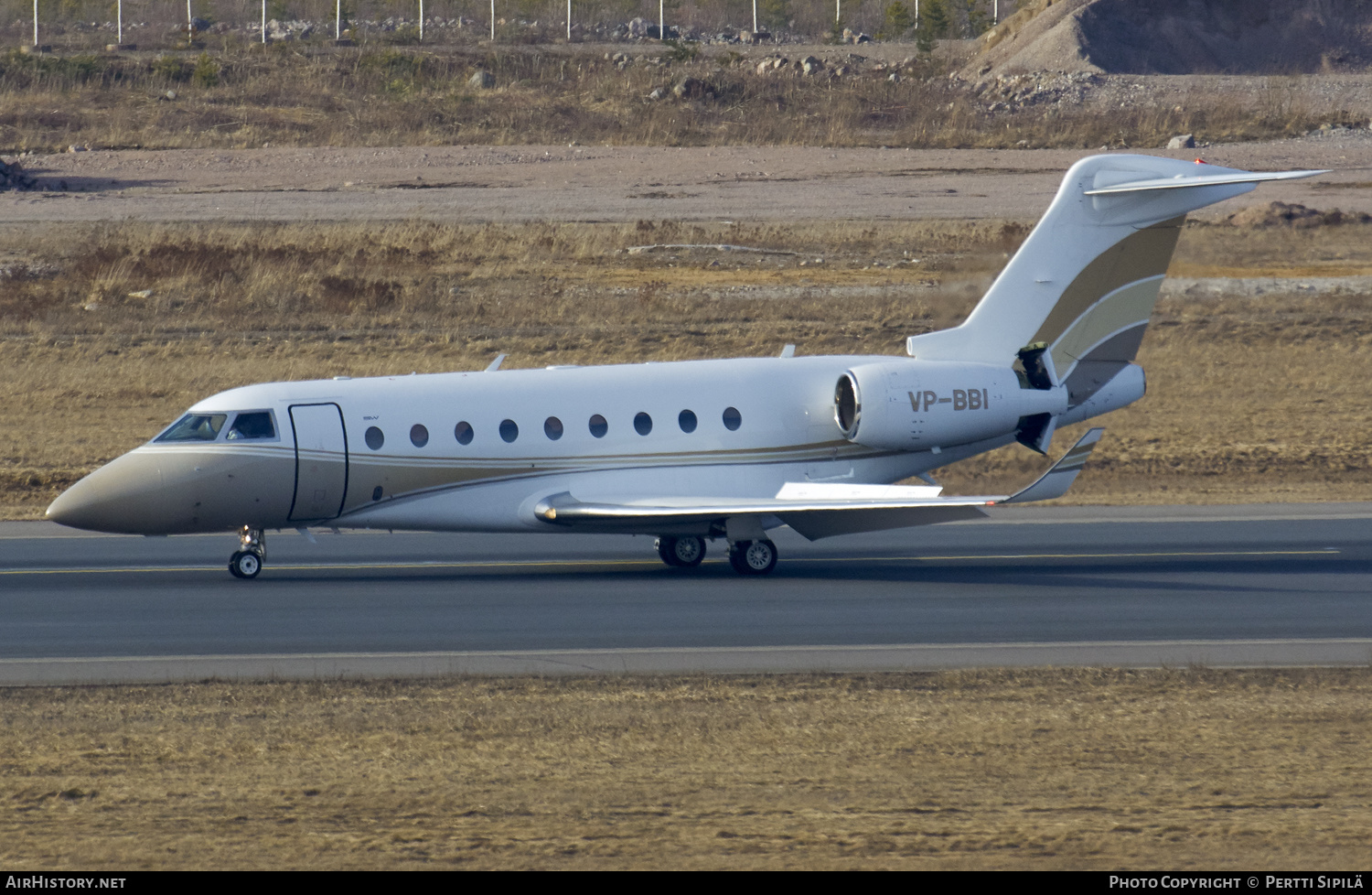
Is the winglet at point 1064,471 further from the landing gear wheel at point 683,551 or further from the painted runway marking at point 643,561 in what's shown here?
the landing gear wheel at point 683,551

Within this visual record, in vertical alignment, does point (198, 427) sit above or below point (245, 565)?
above

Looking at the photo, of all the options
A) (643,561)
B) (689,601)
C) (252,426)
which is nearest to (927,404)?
(643,561)

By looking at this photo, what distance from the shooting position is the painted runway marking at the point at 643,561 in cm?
2314

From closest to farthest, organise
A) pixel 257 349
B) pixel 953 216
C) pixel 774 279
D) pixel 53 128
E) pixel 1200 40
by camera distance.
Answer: pixel 257 349
pixel 774 279
pixel 953 216
pixel 53 128
pixel 1200 40

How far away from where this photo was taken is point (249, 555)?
876 inches

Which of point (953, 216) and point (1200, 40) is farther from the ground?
point (1200, 40)

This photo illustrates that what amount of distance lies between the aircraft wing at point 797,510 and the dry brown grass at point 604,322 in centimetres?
430

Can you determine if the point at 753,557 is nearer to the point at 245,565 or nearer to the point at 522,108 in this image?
the point at 245,565

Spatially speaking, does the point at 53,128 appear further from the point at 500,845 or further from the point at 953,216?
the point at 500,845

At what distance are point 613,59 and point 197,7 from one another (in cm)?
3712

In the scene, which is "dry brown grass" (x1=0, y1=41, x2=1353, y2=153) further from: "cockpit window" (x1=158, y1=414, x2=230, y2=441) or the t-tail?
"cockpit window" (x1=158, y1=414, x2=230, y2=441)

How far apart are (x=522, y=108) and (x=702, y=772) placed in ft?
209

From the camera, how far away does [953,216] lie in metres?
54.9

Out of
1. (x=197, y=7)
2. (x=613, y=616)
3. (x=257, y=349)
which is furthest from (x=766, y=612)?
(x=197, y=7)
